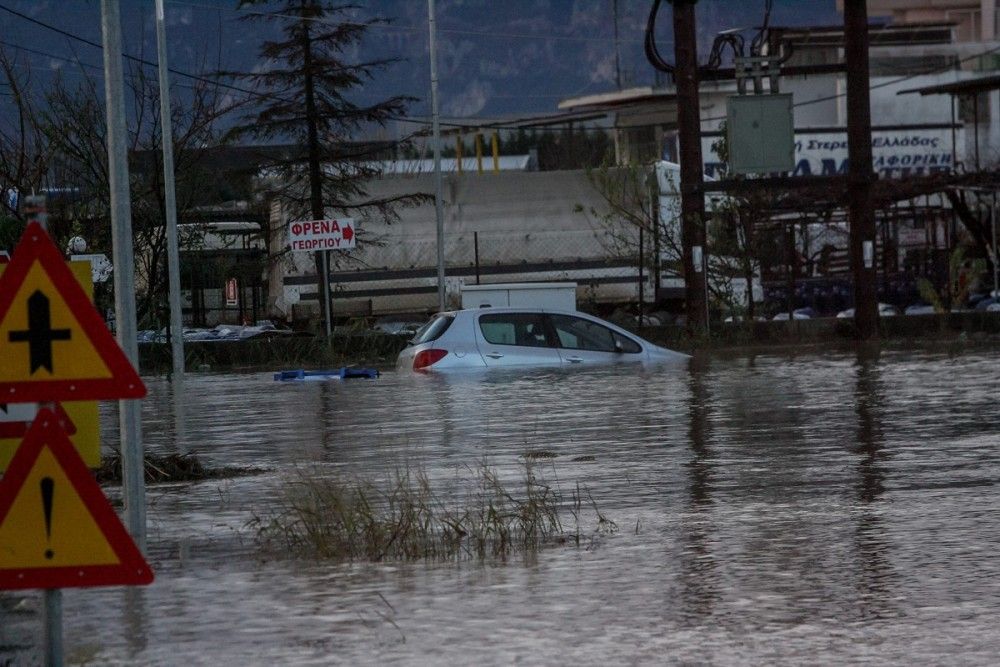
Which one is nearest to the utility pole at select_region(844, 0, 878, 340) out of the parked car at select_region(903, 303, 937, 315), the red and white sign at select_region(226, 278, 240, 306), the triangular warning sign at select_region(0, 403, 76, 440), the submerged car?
the parked car at select_region(903, 303, 937, 315)

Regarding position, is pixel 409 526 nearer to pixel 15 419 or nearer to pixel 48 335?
pixel 15 419

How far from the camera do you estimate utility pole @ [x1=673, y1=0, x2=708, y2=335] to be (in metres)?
31.2

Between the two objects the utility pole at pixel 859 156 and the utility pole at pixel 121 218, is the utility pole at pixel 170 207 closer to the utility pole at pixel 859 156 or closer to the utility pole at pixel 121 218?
the utility pole at pixel 859 156

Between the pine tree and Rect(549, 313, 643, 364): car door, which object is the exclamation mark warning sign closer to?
Rect(549, 313, 643, 364): car door

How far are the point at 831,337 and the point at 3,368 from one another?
91.6 ft

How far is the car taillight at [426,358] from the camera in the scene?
22.5 metres

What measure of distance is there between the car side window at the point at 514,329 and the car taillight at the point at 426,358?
0.62 meters

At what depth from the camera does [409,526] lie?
9.55m

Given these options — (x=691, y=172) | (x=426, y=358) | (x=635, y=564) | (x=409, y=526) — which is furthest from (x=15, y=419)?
(x=691, y=172)

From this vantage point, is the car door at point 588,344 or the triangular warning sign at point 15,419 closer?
the triangular warning sign at point 15,419

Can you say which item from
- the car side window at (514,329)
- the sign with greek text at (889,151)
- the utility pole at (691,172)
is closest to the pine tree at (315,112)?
the utility pole at (691,172)

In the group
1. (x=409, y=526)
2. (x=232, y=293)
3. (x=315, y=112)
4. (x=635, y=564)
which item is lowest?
(x=635, y=564)

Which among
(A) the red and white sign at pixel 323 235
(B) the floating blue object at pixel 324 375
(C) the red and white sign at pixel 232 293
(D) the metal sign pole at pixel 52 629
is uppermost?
(A) the red and white sign at pixel 323 235

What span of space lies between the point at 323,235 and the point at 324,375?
16.7 ft
